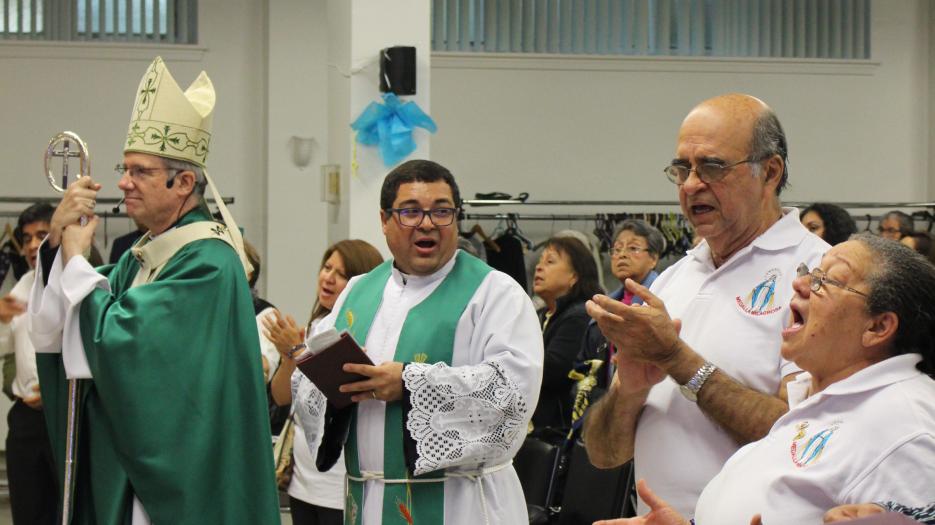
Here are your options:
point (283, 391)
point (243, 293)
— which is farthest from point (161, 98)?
point (283, 391)

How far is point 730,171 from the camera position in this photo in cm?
238

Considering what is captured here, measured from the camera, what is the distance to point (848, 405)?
6.30 feet

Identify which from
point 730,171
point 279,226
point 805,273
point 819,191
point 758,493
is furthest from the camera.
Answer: point 819,191

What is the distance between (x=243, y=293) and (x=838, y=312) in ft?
5.61

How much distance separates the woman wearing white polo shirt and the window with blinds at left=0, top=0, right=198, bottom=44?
715cm

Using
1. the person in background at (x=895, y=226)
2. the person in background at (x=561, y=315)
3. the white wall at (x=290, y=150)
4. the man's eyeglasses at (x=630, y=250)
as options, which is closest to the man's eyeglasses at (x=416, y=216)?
the person in background at (x=561, y=315)

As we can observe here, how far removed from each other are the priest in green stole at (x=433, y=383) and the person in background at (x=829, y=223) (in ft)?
7.12

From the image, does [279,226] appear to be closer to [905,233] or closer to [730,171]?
[905,233]

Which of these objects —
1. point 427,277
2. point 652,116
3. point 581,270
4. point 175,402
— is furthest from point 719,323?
point 652,116

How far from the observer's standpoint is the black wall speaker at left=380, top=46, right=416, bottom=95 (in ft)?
17.5

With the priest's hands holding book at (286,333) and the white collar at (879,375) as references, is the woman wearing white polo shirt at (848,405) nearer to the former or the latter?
the white collar at (879,375)

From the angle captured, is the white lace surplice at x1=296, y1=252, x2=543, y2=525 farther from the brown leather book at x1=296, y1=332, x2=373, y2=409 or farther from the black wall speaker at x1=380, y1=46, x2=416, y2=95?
the black wall speaker at x1=380, y1=46, x2=416, y2=95

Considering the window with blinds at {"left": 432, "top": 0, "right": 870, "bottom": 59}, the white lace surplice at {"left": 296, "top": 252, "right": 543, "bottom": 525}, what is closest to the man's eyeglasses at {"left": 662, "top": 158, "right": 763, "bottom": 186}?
the white lace surplice at {"left": 296, "top": 252, "right": 543, "bottom": 525}

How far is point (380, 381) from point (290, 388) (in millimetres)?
1201
